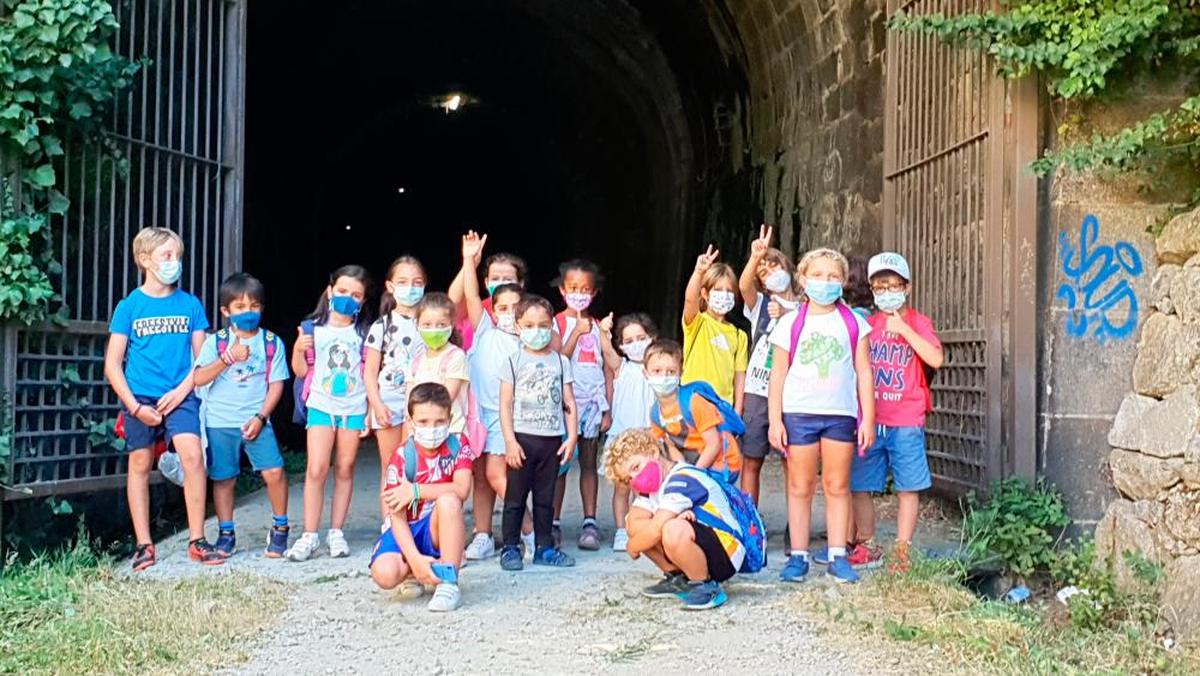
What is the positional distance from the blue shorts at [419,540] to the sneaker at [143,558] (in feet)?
4.50

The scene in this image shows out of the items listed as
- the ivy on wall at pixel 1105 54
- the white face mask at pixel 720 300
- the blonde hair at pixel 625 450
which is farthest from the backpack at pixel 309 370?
the ivy on wall at pixel 1105 54

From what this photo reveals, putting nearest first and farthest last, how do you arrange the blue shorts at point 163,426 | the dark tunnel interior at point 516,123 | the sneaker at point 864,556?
the sneaker at point 864,556 → the blue shorts at point 163,426 → the dark tunnel interior at point 516,123

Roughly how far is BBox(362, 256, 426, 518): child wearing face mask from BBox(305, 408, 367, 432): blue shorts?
10cm

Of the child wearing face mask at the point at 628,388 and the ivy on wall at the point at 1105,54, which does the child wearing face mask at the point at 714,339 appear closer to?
the child wearing face mask at the point at 628,388

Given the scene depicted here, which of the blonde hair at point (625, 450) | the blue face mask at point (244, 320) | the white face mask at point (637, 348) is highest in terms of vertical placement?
the blue face mask at point (244, 320)

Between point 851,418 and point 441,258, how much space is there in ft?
76.7

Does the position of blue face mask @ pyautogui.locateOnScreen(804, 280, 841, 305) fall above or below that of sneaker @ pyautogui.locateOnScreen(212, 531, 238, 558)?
above

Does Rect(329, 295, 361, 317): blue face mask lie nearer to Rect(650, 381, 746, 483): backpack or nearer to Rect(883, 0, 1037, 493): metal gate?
Rect(650, 381, 746, 483): backpack

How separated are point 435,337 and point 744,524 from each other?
5.33ft

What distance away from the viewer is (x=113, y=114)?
632cm

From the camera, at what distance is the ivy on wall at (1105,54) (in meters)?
5.55

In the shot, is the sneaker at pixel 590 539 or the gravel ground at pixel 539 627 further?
the sneaker at pixel 590 539

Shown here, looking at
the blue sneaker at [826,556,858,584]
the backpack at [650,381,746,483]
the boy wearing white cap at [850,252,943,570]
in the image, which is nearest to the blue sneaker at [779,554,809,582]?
the blue sneaker at [826,556,858,584]

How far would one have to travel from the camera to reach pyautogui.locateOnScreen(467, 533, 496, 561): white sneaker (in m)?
5.85
